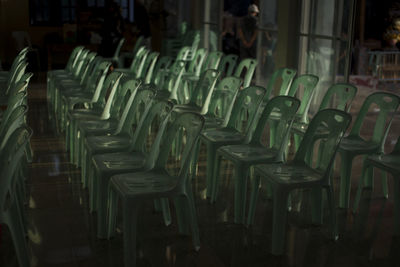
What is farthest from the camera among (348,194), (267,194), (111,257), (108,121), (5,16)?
(5,16)

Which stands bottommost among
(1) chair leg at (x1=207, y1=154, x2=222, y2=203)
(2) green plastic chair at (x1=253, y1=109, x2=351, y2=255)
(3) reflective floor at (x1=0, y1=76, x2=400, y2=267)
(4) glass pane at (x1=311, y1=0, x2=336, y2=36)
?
(3) reflective floor at (x1=0, y1=76, x2=400, y2=267)

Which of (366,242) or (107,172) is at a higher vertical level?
(107,172)

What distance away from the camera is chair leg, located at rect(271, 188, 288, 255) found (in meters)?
3.49

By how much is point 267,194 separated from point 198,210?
72cm

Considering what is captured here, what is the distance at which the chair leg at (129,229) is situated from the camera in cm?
322

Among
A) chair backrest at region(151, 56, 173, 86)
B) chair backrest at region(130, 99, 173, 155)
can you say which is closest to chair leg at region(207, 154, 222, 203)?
chair backrest at region(130, 99, 173, 155)

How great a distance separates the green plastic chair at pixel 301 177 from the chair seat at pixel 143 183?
0.67 m

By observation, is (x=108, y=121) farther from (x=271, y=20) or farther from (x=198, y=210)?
(x=271, y=20)

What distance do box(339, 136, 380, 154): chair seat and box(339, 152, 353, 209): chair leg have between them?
64 mm

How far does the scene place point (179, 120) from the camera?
3568mm

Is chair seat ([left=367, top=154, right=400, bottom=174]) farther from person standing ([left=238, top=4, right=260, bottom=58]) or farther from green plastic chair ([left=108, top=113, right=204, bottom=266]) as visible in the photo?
person standing ([left=238, top=4, right=260, bottom=58])

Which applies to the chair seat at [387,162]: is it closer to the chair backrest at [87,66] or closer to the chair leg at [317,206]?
the chair leg at [317,206]

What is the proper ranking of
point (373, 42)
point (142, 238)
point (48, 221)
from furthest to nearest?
point (373, 42)
point (48, 221)
point (142, 238)

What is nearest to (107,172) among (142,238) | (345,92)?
(142,238)
